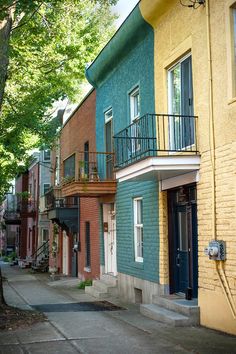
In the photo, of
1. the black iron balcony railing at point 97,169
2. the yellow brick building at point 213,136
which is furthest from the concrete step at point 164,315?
the black iron balcony railing at point 97,169

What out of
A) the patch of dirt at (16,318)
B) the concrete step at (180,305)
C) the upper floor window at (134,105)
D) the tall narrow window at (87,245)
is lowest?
the patch of dirt at (16,318)

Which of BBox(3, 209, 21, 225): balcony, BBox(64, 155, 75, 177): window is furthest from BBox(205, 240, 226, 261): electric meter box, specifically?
BBox(3, 209, 21, 225): balcony

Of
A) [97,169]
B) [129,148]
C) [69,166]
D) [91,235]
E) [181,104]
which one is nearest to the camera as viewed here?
[181,104]

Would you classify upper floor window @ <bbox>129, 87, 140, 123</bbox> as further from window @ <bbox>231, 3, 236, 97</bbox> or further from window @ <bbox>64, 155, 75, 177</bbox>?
window @ <bbox>64, 155, 75, 177</bbox>

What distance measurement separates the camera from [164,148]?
11.5 m

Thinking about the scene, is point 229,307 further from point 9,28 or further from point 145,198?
point 9,28

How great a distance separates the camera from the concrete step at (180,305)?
968cm

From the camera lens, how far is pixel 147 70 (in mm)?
12812

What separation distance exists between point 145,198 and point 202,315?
4.12m

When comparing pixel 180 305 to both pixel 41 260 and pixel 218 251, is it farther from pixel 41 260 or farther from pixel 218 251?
pixel 41 260

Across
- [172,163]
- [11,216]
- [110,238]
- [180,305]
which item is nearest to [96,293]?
[110,238]

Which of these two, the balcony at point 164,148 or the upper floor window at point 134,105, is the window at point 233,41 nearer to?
the balcony at point 164,148

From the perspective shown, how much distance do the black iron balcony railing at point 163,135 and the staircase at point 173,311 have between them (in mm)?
3081

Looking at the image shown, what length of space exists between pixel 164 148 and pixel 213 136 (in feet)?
7.16
